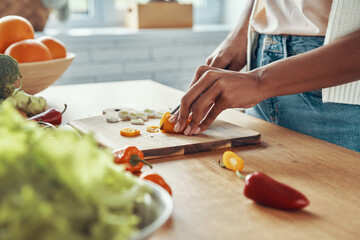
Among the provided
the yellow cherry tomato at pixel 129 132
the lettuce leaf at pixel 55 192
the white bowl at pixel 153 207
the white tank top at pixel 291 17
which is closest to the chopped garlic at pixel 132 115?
the yellow cherry tomato at pixel 129 132

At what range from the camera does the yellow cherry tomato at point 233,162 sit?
3.01 ft

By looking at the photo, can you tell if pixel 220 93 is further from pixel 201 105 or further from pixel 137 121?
pixel 137 121

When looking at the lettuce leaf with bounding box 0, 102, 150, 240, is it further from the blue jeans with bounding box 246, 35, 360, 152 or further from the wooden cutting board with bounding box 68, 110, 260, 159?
the blue jeans with bounding box 246, 35, 360, 152

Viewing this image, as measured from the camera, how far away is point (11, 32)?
1.52 meters

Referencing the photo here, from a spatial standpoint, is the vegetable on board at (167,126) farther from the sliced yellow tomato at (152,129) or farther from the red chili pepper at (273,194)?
the red chili pepper at (273,194)

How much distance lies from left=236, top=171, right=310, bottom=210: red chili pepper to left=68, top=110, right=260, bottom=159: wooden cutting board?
32 cm

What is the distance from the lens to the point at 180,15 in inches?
132

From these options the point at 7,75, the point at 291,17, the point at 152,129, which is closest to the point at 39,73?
the point at 7,75

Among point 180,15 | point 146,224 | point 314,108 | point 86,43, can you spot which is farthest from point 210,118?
point 180,15

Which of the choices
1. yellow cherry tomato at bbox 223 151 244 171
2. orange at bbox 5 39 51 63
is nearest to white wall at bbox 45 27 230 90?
orange at bbox 5 39 51 63

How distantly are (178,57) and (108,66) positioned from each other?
577 mm

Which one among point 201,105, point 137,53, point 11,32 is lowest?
point 137,53

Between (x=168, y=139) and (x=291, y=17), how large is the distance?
0.58 meters

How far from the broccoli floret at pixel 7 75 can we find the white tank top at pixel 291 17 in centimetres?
81
